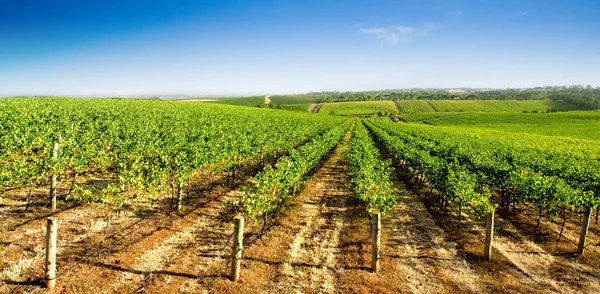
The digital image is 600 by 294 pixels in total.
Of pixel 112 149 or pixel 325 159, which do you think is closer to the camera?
pixel 112 149

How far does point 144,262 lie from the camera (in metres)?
9.27

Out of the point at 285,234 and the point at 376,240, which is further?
the point at 285,234

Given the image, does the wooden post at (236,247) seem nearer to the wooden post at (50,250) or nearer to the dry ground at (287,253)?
the dry ground at (287,253)

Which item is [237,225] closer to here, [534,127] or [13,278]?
[13,278]

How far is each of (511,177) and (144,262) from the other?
54.4 feet

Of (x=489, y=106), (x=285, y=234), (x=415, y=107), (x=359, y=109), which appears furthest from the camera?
(x=415, y=107)

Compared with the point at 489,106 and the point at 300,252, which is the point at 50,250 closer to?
the point at 300,252

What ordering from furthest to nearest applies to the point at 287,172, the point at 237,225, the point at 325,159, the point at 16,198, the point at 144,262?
the point at 325,159 < the point at 287,172 < the point at 16,198 < the point at 144,262 < the point at 237,225

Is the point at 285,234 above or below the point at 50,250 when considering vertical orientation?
below

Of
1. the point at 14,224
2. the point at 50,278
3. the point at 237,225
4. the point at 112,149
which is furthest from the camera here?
the point at 112,149

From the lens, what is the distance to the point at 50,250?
755 centimetres

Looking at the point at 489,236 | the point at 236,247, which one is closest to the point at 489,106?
the point at 489,236

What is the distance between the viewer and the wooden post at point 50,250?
7516 millimetres

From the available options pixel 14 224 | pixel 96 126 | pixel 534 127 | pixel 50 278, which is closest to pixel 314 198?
pixel 50 278
